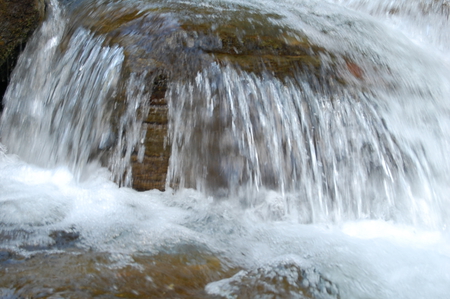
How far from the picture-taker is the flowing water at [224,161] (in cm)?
213

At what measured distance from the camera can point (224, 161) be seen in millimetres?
3258

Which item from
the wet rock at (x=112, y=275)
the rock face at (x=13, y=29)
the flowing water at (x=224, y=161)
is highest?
the rock face at (x=13, y=29)

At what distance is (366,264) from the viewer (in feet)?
7.78

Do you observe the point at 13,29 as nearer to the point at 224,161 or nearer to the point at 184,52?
the point at 184,52

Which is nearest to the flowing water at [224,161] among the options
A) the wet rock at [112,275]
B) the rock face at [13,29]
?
the wet rock at [112,275]

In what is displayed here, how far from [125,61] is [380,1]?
4775 mm

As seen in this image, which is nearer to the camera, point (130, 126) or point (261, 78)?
point (130, 126)

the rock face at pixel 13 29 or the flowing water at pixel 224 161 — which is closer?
the flowing water at pixel 224 161

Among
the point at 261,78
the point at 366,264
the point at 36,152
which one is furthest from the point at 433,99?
the point at 36,152

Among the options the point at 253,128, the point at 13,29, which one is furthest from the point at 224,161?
the point at 13,29

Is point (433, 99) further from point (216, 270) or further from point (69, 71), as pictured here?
point (69, 71)

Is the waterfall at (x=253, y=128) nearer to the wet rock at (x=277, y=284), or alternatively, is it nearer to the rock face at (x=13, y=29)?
the rock face at (x=13, y=29)

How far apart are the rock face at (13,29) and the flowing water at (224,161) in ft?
0.40

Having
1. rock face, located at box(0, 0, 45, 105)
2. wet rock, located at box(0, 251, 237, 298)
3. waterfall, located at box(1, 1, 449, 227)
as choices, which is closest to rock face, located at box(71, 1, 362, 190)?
A: waterfall, located at box(1, 1, 449, 227)
